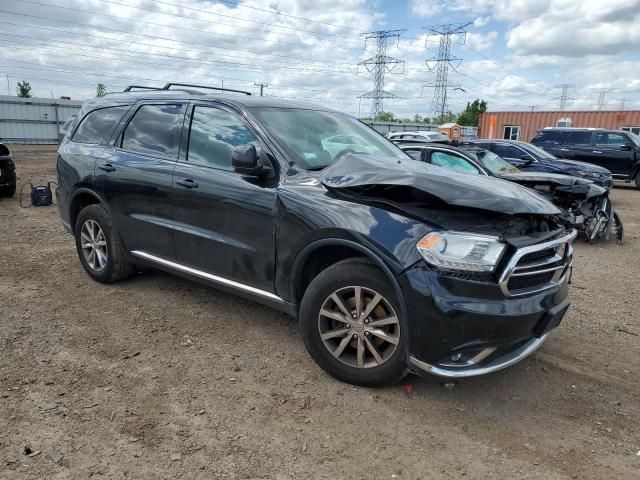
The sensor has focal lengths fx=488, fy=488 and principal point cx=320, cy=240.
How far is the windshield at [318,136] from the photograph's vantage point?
3557 mm

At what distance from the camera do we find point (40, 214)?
8.62 m

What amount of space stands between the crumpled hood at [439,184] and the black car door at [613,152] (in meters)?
14.9

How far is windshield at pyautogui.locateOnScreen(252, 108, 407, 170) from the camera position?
11.7 feet

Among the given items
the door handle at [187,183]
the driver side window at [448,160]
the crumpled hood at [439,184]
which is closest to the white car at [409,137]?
the driver side window at [448,160]

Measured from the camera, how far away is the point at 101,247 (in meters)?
4.81

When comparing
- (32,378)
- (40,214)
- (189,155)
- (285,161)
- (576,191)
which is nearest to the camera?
(32,378)

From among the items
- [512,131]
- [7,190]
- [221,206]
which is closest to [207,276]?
[221,206]

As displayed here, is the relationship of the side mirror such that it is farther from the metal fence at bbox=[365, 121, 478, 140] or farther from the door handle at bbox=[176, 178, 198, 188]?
the metal fence at bbox=[365, 121, 478, 140]

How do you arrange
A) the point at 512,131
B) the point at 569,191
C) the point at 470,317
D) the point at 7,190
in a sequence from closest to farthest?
the point at 470,317, the point at 569,191, the point at 7,190, the point at 512,131

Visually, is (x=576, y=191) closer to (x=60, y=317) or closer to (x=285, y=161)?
(x=285, y=161)

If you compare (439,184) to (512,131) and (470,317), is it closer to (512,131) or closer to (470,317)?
(470,317)

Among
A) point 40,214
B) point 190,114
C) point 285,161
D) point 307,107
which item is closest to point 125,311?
point 190,114

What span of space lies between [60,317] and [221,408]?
2044mm

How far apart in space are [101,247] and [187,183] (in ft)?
5.12
